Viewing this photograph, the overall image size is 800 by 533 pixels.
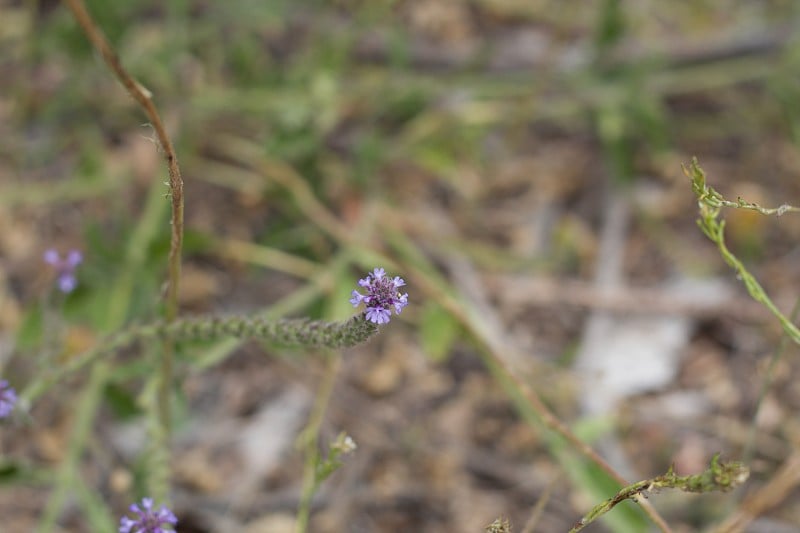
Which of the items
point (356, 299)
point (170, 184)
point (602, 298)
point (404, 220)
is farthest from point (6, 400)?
point (602, 298)

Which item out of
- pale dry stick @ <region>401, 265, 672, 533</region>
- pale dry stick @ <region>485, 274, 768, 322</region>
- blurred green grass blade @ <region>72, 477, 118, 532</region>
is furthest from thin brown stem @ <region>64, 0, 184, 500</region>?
pale dry stick @ <region>485, 274, 768, 322</region>

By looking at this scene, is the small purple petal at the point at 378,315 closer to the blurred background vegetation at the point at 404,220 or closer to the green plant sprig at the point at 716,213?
the green plant sprig at the point at 716,213

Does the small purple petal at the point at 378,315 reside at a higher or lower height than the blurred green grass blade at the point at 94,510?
lower

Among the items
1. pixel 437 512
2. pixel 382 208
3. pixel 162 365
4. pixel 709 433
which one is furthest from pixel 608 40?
pixel 162 365

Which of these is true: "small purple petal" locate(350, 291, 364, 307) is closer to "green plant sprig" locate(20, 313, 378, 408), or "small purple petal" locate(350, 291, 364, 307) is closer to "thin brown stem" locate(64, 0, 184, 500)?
"green plant sprig" locate(20, 313, 378, 408)

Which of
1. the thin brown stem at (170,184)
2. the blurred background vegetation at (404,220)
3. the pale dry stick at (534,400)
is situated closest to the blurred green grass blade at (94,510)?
the blurred background vegetation at (404,220)

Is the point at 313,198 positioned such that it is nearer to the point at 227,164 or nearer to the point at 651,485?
the point at 227,164
